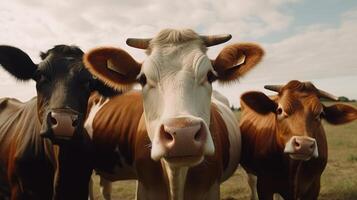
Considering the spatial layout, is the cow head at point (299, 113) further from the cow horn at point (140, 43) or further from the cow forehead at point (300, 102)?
the cow horn at point (140, 43)

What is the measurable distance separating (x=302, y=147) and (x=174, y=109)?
2.27 metres

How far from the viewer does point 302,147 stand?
438 cm

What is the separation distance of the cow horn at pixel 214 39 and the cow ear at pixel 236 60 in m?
0.09

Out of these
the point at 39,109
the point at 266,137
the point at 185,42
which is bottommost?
the point at 266,137

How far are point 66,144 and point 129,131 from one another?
1079 millimetres

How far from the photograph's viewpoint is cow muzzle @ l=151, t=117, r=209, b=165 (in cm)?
255

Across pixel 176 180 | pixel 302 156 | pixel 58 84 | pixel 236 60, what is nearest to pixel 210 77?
pixel 236 60

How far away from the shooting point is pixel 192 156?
265cm

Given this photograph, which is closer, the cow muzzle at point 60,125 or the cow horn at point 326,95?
the cow muzzle at point 60,125

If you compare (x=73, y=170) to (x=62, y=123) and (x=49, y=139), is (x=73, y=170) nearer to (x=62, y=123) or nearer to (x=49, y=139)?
(x=49, y=139)

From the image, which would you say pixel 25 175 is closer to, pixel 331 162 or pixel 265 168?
pixel 265 168

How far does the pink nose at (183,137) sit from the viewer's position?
2.55m

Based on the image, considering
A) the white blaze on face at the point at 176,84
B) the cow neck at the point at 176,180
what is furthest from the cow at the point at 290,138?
→ the white blaze on face at the point at 176,84

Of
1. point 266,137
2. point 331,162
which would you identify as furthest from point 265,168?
point 331,162
